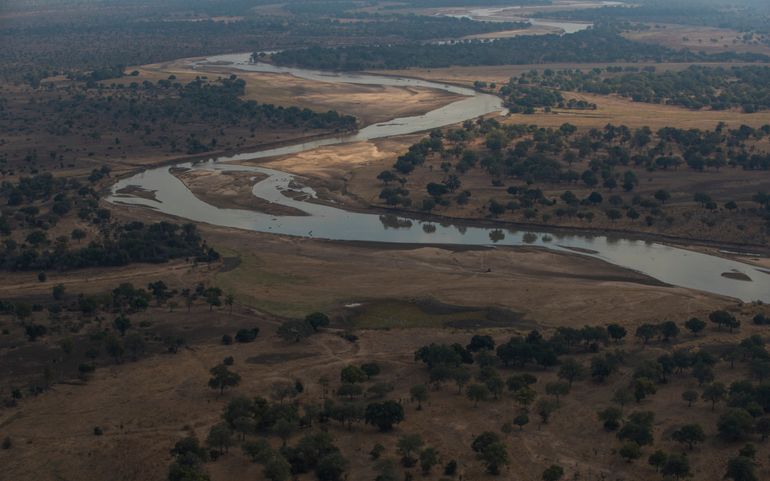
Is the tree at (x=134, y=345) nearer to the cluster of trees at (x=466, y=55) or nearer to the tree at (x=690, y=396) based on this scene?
the tree at (x=690, y=396)

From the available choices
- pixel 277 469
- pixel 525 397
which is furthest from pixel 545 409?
pixel 277 469

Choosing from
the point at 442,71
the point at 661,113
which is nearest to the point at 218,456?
the point at 661,113

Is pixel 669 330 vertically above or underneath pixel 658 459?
above

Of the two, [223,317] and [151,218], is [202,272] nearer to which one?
[223,317]

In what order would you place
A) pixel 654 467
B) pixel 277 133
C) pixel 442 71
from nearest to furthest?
pixel 654 467 → pixel 277 133 → pixel 442 71

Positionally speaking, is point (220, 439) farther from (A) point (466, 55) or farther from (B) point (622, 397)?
(A) point (466, 55)

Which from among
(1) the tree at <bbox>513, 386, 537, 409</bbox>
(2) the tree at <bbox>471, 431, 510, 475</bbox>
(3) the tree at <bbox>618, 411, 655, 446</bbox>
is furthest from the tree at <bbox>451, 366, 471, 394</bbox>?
(3) the tree at <bbox>618, 411, 655, 446</bbox>
